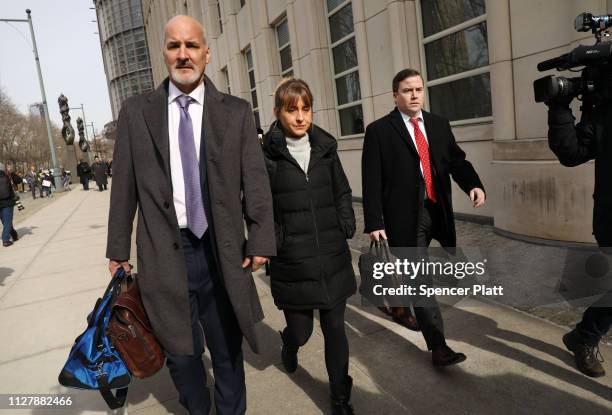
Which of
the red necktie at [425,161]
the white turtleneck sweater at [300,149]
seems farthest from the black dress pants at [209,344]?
the red necktie at [425,161]

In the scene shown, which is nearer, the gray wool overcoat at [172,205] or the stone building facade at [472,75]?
the gray wool overcoat at [172,205]

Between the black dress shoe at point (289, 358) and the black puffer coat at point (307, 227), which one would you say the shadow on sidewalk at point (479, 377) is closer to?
the black dress shoe at point (289, 358)

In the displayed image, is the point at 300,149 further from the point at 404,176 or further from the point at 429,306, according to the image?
the point at 429,306

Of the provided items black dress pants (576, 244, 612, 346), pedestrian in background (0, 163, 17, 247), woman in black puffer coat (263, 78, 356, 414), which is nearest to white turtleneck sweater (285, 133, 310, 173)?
woman in black puffer coat (263, 78, 356, 414)

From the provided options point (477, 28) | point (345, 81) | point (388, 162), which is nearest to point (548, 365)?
point (388, 162)

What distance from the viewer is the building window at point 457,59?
6.40 m

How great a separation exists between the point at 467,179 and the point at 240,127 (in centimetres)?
159

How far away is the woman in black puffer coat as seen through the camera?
2.48m

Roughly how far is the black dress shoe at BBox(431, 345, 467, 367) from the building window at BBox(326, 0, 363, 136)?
7.24m

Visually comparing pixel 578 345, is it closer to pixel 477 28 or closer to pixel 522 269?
pixel 522 269

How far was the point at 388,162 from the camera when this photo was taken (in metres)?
3.06

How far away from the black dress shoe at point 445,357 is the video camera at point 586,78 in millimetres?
1597

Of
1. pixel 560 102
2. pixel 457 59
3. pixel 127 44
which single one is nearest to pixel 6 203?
pixel 457 59

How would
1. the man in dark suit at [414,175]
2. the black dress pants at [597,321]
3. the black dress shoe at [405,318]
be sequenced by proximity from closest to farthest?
the black dress pants at [597,321], the man in dark suit at [414,175], the black dress shoe at [405,318]
